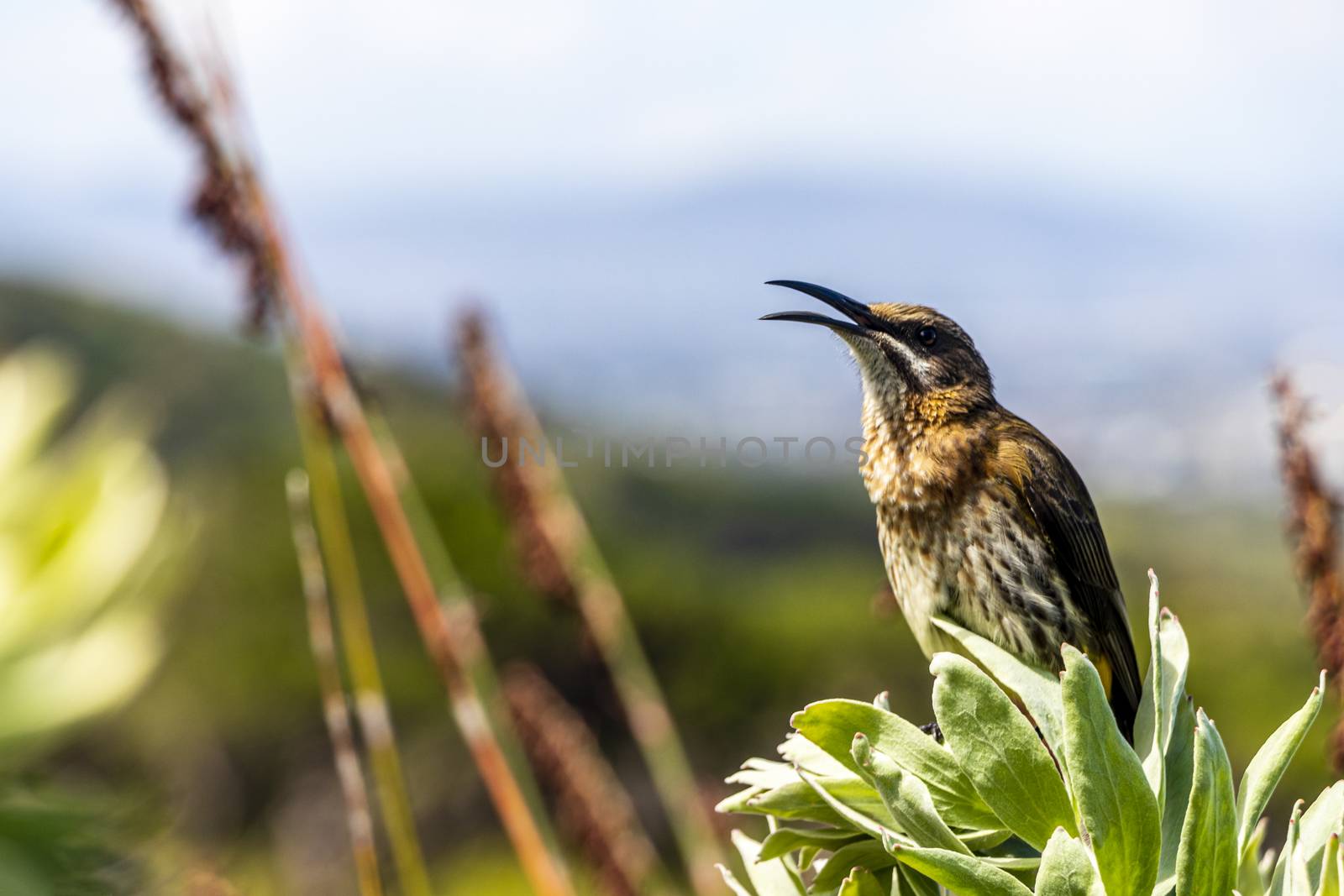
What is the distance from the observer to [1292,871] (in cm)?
128

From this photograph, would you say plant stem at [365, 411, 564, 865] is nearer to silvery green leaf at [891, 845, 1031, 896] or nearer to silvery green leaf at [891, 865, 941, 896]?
silvery green leaf at [891, 865, 941, 896]

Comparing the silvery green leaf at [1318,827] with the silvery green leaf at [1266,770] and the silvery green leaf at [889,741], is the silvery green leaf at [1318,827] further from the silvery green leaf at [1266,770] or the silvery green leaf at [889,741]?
the silvery green leaf at [889,741]

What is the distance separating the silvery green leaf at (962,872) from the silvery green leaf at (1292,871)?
0.26 meters

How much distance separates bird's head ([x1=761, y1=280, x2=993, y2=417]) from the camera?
10.8 ft

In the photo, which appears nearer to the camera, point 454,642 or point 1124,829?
point 1124,829

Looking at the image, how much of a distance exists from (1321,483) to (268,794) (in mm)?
13605

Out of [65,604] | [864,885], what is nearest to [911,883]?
[864,885]

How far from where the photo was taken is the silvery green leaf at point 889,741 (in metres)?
1.52

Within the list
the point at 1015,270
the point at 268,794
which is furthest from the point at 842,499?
the point at 1015,270

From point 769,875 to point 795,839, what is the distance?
0.08 metres

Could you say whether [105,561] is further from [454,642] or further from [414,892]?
[414,892]

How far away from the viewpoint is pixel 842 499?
109 feet

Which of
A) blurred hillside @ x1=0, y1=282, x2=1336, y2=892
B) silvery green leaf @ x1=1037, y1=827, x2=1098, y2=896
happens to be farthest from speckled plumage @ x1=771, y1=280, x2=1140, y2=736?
blurred hillside @ x1=0, y1=282, x2=1336, y2=892

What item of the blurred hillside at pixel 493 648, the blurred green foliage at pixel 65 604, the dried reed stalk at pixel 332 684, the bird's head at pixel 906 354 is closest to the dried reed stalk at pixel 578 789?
the dried reed stalk at pixel 332 684
